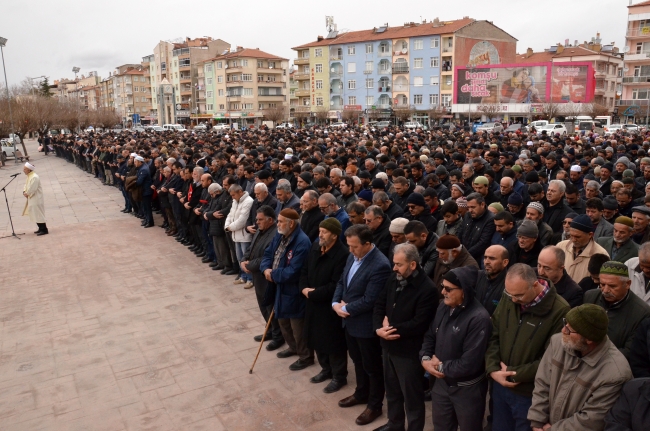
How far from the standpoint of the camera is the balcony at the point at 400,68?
6159 cm

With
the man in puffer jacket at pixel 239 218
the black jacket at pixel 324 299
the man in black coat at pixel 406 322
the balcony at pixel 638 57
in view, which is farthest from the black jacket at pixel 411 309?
the balcony at pixel 638 57

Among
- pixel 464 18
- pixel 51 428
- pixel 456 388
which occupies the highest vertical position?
pixel 464 18

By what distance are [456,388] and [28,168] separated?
11.5 metres

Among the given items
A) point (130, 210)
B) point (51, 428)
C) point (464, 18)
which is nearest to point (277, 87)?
point (464, 18)

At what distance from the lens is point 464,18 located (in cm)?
6094

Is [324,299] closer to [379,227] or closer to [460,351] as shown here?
[379,227]

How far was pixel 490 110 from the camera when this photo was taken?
171ft

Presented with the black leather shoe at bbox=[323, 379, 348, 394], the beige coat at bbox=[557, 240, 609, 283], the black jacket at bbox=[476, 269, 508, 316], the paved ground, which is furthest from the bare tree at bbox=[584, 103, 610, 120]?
the black jacket at bbox=[476, 269, 508, 316]

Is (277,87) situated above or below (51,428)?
above

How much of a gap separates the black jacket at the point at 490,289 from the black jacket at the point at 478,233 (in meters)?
1.59

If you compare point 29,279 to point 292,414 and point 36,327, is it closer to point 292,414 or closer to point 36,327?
point 36,327

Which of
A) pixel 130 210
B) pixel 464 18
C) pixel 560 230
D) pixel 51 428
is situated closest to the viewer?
pixel 51 428

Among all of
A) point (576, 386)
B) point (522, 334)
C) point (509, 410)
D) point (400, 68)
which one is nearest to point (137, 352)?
point (509, 410)

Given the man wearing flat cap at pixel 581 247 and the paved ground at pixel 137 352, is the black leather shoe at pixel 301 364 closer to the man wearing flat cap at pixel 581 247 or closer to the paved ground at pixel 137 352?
the paved ground at pixel 137 352
